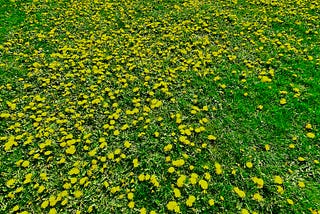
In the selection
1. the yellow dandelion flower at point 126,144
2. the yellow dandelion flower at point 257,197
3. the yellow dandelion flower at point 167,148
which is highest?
the yellow dandelion flower at point 257,197

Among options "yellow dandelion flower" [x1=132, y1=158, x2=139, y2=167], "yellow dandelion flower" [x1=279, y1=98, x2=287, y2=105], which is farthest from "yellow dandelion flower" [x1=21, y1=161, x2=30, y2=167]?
"yellow dandelion flower" [x1=279, y1=98, x2=287, y2=105]

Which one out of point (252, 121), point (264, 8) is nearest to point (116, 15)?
point (264, 8)

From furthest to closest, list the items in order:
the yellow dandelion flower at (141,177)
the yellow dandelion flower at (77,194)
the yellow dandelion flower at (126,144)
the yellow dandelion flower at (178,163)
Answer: the yellow dandelion flower at (126,144) → the yellow dandelion flower at (178,163) → the yellow dandelion flower at (141,177) → the yellow dandelion flower at (77,194)

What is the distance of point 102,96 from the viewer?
15.1 feet

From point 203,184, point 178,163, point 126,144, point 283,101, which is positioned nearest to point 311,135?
point 283,101

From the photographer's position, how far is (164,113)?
4191 millimetres

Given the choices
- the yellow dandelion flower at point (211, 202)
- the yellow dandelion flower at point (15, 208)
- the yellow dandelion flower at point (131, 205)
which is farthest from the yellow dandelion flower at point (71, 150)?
the yellow dandelion flower at point (211, 202)

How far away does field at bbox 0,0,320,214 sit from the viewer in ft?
10.4

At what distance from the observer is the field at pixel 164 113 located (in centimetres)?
316

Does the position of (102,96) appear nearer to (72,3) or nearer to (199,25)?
(199,25)

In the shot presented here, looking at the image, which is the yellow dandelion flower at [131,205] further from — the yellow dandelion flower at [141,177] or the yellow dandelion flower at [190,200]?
the yellow dandelion flower at [190,200]

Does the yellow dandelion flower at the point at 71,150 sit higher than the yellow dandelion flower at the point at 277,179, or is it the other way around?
the yellow dandelion flower at the point at 277,179

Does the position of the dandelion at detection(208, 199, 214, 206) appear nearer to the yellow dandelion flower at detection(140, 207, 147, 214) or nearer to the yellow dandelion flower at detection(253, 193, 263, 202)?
the yellow dandelion flower at detection(253, 193, 263, 202)

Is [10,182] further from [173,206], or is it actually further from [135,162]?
[173,206]
